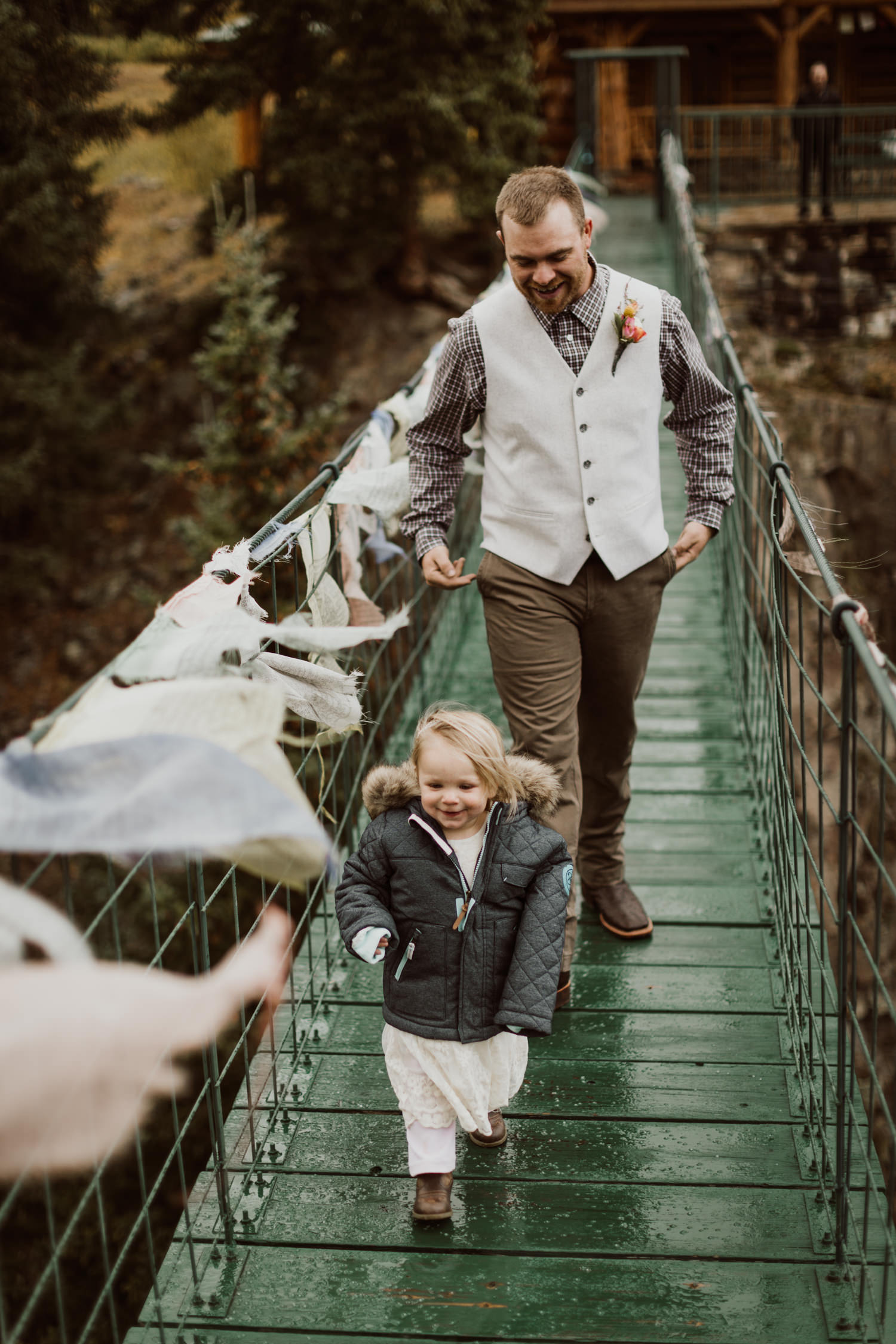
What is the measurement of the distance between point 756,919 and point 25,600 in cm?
1186

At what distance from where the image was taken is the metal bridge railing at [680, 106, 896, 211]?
1491 centimetres

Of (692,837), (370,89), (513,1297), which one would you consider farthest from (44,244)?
(513,1297)

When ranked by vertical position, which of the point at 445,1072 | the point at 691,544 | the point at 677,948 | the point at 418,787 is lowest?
the point at 677,948

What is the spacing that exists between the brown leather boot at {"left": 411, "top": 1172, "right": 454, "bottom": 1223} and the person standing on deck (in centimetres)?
76

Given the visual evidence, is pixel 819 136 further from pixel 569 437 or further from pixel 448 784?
pixel 448 784

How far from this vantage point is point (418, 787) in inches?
95.6

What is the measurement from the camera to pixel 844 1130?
2322 mm

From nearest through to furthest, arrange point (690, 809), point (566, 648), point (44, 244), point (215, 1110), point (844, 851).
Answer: point (844, 851) → point (215, 1110) → point (566, 648) → point (690, 809) → point (44, 244)

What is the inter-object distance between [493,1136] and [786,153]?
1801 cm

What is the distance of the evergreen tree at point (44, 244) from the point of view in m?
11.9

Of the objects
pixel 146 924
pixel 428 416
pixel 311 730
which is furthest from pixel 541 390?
pixel 146 924

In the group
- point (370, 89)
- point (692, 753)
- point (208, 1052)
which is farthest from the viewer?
point (370, 89)

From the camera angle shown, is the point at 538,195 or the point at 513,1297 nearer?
the point at 513,1297

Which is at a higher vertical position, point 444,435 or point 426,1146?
point 444,435
